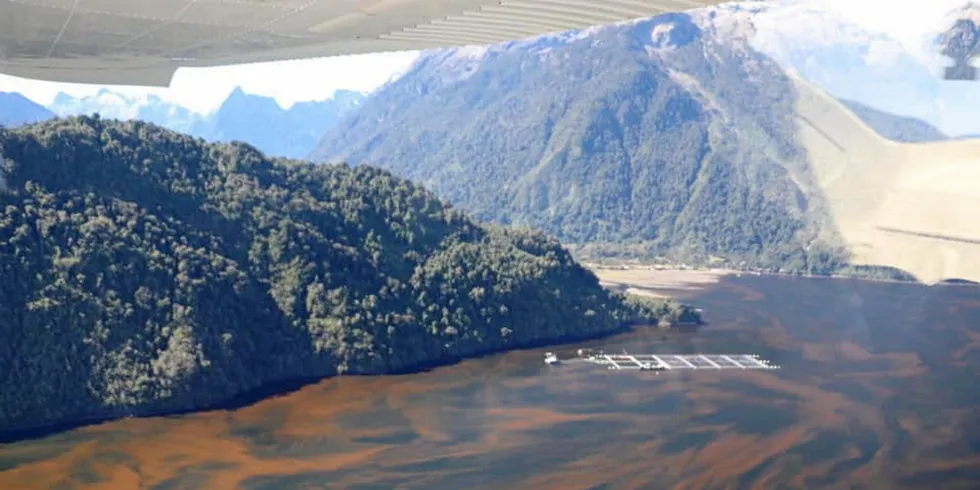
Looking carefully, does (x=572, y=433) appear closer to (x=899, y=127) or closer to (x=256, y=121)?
(x=899, y=127)

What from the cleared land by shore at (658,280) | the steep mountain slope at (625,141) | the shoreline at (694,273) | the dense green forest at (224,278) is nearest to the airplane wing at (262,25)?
the dense green forest at (224,278)

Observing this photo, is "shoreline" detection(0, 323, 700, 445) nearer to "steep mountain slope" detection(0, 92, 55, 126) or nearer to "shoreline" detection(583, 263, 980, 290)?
"shoreline" detection(583, 263, 980, 290)

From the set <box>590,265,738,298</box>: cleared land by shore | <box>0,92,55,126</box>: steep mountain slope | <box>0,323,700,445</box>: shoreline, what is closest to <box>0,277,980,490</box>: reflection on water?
<box>0,323,700,445</box>: shoreline

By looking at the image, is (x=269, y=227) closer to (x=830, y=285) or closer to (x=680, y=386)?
(x=680, y=386)

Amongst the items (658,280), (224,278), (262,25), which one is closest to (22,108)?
(658,280)

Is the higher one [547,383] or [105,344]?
[105,344]

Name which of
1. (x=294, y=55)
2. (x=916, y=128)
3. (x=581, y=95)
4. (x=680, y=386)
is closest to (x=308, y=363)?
(x=680, y=386)

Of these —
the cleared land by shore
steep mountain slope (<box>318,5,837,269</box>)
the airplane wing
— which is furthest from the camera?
steep mountain slope (<box>318,5,837,269</box>)
